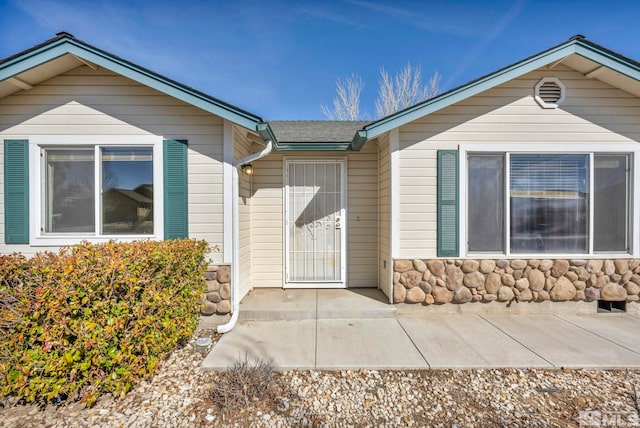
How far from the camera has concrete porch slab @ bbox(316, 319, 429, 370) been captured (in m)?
2.96

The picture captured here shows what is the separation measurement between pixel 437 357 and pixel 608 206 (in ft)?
12.0

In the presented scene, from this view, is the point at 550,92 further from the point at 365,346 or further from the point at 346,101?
the point at 346,101

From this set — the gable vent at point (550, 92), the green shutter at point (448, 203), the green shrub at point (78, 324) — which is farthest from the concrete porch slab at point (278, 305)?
the gable vent at point (550, 92)

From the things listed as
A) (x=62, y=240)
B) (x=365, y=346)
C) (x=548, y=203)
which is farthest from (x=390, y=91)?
(x=62, y=240)

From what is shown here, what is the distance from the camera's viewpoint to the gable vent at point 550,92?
423 cm

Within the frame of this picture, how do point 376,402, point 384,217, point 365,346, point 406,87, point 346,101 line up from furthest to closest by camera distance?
point 346,101 → point 406,87 → point 384,217 → point 365,346 → point 376,402

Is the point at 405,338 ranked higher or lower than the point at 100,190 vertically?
lower

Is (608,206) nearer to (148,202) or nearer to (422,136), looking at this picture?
(422,136)

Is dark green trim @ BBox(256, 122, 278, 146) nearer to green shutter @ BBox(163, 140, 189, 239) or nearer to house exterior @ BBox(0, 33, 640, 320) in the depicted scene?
house exterior @ BBox(0, 33, 640, 320)

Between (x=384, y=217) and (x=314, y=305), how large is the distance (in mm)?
1812

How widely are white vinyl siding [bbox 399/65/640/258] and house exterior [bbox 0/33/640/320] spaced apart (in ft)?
0.05

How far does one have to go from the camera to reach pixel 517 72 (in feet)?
13.0

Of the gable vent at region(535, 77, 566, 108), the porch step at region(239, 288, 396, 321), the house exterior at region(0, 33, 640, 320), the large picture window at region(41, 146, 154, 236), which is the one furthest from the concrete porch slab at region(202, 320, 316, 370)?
the gable vent at region(535, 77, 566, 108)

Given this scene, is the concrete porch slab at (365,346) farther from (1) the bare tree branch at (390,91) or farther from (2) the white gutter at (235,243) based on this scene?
(1) the bare tree branch at (390,91)
